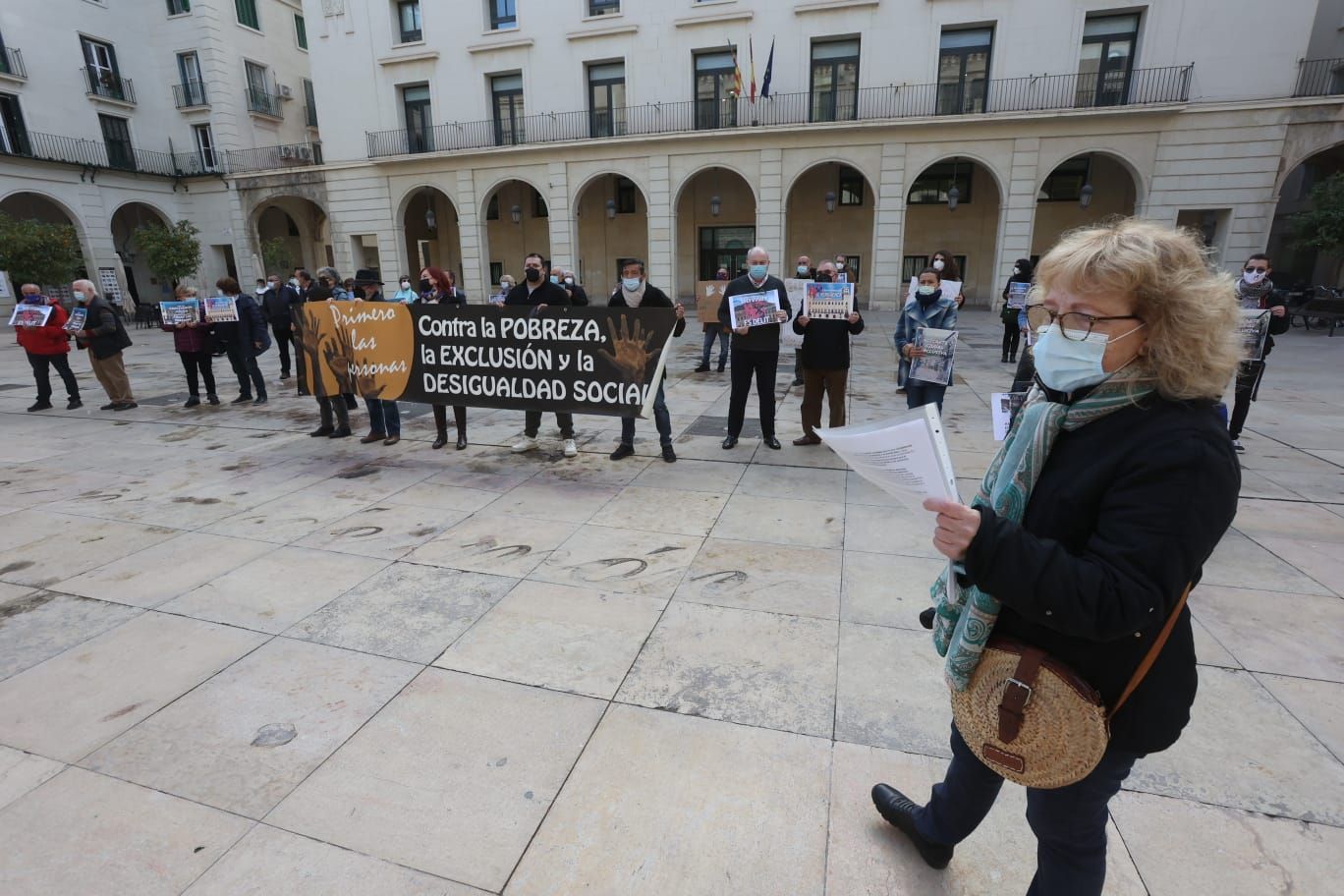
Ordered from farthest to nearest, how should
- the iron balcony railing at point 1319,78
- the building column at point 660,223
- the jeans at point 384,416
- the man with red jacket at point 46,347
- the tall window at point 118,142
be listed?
the tall window at point 118,142 < the building column at point 660,223 < the iron balcony railing at point 1319,78 < the man with red jacket at point 46,347 < the jeans at point 384,416

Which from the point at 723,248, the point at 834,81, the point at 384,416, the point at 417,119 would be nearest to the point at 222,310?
the point at 384,416

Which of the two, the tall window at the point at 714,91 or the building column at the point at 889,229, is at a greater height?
the tall window at the point at 714,91

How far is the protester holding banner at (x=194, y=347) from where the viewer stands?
9102 mm

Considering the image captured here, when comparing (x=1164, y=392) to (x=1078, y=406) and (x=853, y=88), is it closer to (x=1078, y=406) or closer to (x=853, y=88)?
(x=1078, y=406)

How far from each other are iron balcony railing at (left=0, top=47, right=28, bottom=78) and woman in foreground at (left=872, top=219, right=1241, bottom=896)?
36.1m

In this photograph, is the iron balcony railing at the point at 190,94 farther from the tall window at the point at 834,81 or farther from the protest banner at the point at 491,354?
the protest banner at the point at 491,354

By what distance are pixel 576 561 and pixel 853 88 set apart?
20845 mm

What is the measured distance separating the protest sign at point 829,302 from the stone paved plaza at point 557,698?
5.23 ft

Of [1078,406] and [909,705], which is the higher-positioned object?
[1078,406]

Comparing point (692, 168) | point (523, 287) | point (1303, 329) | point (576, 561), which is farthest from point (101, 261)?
point (1303, 329)

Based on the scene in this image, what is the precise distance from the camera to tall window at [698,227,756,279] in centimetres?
2545

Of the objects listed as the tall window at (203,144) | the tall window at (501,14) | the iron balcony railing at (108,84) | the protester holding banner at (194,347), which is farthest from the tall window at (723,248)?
the iron balcony railing at (108,84)

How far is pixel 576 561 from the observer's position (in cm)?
425

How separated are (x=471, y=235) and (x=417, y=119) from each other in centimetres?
500
